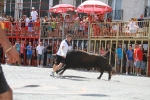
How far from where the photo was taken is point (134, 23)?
19.1 m

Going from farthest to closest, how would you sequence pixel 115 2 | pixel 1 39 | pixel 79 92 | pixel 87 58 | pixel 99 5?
1. pixel 115 2
2. pixel 99 5
3. pixel 87 58
4. pixel 79 92
5. pixel 1 39

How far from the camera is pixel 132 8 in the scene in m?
26.2

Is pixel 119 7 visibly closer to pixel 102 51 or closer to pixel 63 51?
pixel 102 51

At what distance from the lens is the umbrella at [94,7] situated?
68.8ft

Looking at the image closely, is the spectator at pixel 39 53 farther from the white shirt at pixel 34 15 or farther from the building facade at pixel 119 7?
the building facade at pixel 119 7

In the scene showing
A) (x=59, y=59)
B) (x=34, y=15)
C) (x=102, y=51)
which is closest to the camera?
(x=59, y=59)

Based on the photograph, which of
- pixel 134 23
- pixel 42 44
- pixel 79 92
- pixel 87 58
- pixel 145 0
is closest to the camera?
pixel 79 92

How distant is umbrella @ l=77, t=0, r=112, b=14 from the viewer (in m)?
21.0

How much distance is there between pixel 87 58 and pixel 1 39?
11.4 metres

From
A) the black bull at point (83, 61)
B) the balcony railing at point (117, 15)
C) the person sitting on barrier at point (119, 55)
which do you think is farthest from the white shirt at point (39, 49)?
the black bull at point (83, 61)

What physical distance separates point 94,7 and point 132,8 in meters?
5.91

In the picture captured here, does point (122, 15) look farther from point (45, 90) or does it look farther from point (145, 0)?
point (45, 90)

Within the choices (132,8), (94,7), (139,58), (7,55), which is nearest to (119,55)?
(139,58)

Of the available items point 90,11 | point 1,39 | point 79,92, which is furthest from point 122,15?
point 1,39
